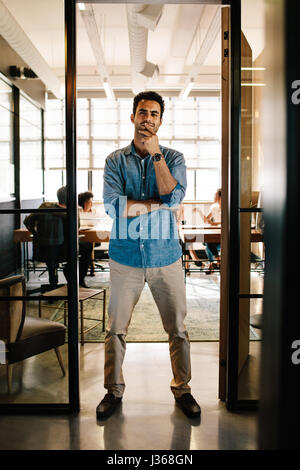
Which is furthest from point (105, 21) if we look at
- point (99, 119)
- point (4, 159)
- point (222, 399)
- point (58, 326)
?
point (222, 399)

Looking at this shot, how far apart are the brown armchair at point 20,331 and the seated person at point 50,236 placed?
19 centimetres

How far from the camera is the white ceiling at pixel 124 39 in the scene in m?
2.32

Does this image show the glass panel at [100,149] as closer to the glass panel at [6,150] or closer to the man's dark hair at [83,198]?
the man's dark hair at [83,198]

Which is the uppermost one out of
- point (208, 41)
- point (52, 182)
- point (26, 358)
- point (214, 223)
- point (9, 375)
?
point (208, 41)

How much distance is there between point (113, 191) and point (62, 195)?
Result: 0.31 m

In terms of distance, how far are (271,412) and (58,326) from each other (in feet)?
6.71

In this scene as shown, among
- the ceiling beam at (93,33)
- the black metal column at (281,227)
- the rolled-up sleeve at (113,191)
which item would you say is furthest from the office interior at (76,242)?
the ceiling beam at (93,33)

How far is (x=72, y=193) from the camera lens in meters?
2.30

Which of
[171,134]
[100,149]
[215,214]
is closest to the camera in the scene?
[215,214]

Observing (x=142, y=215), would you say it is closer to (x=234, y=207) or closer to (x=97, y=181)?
(x=234, y=207)

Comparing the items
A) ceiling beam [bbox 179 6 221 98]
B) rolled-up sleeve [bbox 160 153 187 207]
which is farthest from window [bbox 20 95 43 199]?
ceiling beam [bbox 179 6 221 98]

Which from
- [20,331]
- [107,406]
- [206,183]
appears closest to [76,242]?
[20,331]

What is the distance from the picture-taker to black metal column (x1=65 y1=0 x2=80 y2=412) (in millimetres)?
2238

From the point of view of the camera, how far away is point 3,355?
2.35 meters
